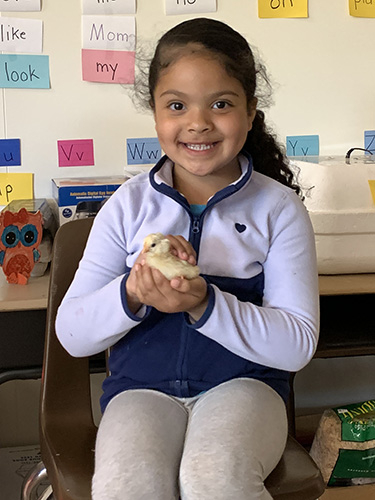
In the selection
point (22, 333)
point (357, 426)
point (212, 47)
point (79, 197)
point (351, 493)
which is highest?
point (212, 47)

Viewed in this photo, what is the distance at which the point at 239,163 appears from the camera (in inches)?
40.0

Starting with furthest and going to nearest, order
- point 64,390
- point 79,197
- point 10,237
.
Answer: point 79,197 → point 10,237 → point 64,390

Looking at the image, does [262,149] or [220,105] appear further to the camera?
[262,149]

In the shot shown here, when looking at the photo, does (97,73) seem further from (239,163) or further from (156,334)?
(156,334)

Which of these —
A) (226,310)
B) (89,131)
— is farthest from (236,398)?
(89,131)

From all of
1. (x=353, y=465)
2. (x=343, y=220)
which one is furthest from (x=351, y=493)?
(x=343, y=220)

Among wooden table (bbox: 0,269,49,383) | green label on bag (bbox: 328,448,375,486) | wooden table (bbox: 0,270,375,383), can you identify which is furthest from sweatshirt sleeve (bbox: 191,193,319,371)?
green label on bag (bbox: 328,448,375,486)

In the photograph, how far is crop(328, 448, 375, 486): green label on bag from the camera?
1.37m

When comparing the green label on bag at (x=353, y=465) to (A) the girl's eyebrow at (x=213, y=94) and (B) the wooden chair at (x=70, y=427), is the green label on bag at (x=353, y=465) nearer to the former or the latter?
(B) the wooden chair at (x=70, y=427)

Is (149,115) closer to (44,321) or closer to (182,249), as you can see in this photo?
(44,321)

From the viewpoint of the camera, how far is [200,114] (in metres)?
0.90

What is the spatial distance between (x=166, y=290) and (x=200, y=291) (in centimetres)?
5

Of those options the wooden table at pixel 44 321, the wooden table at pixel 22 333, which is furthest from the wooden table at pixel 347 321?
the wooden table at pixel 22 333

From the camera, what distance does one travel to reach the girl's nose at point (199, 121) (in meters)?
0.90
